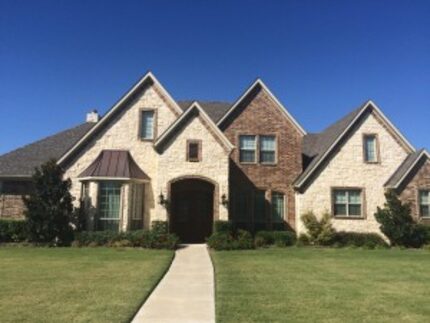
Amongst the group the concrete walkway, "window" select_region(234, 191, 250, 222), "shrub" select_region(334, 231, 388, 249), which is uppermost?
"window" select_region(234, 191, 250, 222)

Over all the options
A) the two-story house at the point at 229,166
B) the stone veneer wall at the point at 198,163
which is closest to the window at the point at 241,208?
the two-story house at the point at 229,166

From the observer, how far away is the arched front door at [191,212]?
973 inches

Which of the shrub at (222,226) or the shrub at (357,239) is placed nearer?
the shrub at (222,226)

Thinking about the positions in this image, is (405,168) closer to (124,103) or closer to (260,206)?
(260,206)

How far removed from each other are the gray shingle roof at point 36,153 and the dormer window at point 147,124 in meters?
5.32

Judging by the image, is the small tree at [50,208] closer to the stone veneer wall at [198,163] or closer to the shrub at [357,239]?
the stone veneer wall at [198,163]

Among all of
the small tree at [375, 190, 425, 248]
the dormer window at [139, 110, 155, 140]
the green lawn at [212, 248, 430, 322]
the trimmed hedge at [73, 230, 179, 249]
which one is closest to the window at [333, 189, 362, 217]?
the small tree at [375, 190, 425, 248]

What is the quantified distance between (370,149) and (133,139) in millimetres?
14962

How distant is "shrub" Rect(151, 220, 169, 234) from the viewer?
20.6 m

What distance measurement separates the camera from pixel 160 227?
821 inches

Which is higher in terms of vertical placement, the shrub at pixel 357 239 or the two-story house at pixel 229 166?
the two-story house at pixel 229 166

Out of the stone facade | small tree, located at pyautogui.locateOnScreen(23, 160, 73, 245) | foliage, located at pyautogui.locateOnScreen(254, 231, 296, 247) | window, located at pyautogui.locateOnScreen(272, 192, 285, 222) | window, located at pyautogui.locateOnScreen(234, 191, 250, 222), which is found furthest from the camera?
window, located at pyautogui.locateOnScreen(272, 192, 285, 222)

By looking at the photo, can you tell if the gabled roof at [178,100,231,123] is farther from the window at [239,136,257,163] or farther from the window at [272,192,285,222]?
the window at [272,192,285,222]

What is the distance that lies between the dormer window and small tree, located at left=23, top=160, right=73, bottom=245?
5277 mm
